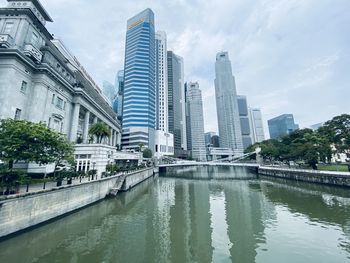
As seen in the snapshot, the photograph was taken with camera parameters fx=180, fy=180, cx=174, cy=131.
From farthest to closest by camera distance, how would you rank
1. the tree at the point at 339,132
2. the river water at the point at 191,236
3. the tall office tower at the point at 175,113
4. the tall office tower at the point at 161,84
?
the tall office tower at the point at 175,113
the tall office tower at the point at 161,84
the tree at the point at 339,132
the river water at the point at 191,236

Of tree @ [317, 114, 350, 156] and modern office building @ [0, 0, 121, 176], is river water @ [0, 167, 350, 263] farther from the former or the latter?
tree @ [317, 114, 350, 156]

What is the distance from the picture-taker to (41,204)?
16.4m

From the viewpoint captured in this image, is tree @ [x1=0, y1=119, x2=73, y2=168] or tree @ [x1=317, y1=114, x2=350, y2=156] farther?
tree @ [x1=317, y1=114, x2=350, y2=156]

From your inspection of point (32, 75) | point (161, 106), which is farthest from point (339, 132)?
point (161, 106)

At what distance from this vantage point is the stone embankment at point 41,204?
13.5 meters

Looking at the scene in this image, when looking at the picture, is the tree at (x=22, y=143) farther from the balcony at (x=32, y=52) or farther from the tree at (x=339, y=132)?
the tree at (x=339, y=132)

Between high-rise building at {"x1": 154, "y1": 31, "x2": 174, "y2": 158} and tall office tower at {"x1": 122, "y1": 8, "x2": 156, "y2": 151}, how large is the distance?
10801mm

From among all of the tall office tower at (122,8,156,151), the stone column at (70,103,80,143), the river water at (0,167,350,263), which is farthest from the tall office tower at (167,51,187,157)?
the river water at (0,167,350,263)

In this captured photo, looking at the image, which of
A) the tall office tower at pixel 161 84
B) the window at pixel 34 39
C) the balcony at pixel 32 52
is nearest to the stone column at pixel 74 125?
the balcony at pixel 32 52

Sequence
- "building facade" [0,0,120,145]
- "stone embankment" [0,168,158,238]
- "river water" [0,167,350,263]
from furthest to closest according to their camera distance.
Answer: "building facade" [0,0,120,145]
"stone embankment" [0,168,158,238]
"river water" [0,167,350,263]

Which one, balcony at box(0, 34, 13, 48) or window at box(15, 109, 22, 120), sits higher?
balcony at box(0, 34, 13, 48)

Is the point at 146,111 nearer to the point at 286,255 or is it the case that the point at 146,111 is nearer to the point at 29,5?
the point at 29,5

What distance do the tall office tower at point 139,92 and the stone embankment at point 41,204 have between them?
82288 mm

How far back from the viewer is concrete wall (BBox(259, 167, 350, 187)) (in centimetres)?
3462
